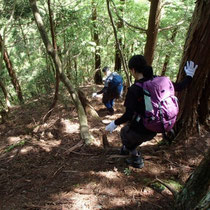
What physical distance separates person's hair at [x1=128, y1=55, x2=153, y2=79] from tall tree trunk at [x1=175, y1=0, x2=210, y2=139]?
0.81 metres

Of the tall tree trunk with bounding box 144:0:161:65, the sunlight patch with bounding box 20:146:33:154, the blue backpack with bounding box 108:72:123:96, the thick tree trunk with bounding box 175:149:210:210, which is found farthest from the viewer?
the blue backpack with bounding box 108:72:123:96

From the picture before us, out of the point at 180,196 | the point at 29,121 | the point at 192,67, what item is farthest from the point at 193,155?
the point at 29,121

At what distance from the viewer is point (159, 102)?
2.30 metres

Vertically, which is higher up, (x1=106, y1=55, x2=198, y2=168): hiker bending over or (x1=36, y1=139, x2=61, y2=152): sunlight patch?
(x1=106, y1=55, x2=198, y2=168): hiker bending over

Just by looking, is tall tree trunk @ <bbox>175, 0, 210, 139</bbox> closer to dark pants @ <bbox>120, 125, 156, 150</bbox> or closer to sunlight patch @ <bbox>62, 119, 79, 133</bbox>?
dark pants @ <bbox>120, 125, 156, 150</bbox>

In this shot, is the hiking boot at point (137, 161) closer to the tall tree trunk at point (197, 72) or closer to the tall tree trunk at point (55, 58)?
the tall tree trunk at point (197, 72)

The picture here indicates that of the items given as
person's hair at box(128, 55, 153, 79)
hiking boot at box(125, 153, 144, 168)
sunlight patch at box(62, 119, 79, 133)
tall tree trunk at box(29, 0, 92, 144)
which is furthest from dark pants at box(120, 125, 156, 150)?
sunlight patch at box(62, 119, 79, 133)

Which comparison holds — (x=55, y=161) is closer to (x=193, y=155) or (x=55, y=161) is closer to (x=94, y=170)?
(x=94, y=170)

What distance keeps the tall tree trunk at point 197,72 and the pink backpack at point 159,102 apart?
655mm

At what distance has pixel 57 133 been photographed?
5199mm

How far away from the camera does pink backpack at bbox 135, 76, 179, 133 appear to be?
7.55ft

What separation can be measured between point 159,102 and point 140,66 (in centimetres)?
58

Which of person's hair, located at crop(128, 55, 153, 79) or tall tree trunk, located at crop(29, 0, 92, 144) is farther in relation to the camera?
tall tree trunk, located at crop(29, 0, 92, 144)

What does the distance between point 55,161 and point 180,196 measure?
2590mm
